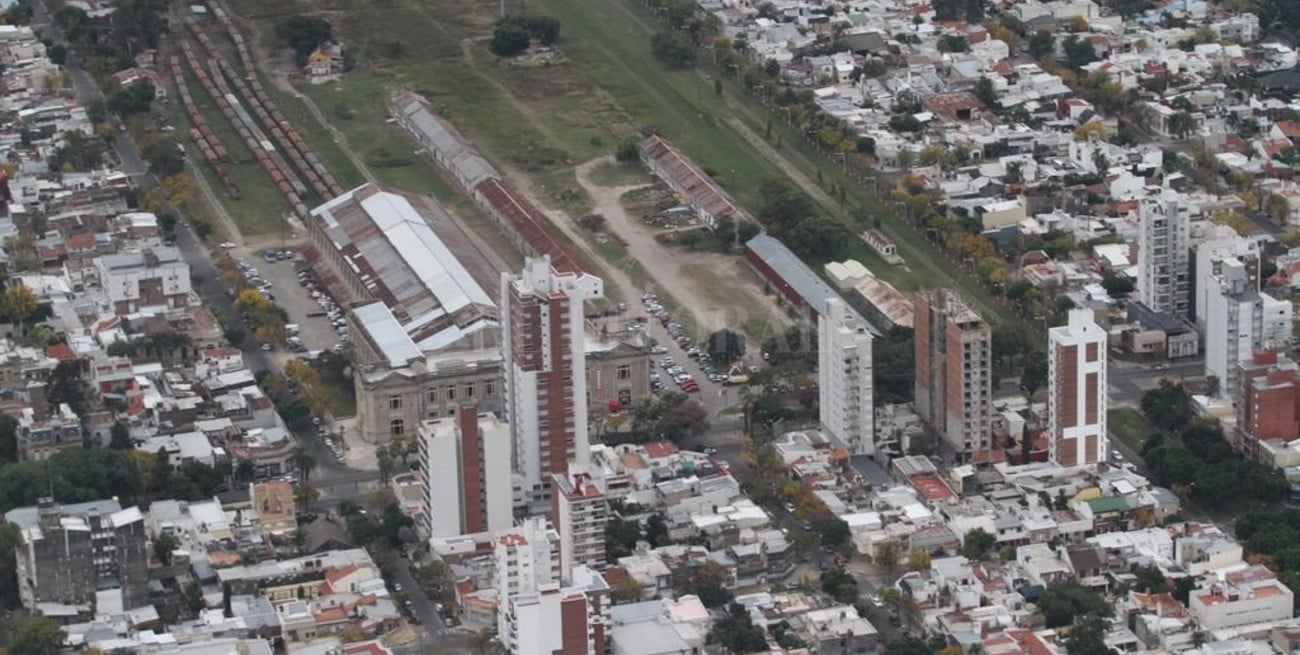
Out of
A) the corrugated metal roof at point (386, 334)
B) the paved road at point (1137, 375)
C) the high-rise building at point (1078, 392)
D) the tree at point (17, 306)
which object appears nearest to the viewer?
the high-rise building at point (1078, 392)

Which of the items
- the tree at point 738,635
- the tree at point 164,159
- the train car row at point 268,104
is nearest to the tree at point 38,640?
the tree at point 738,635

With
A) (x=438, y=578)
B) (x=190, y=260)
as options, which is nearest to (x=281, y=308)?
(x=190, y=260)

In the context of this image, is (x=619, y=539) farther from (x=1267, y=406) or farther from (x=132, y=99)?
(x=132, y=99)

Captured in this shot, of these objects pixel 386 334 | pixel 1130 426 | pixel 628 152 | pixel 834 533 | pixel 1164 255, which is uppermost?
pixel 386 334

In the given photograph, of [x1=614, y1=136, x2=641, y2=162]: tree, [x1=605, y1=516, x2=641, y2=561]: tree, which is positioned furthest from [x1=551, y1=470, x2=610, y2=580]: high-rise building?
[x1=614, y1=136, x2=641, y2=162]: tree

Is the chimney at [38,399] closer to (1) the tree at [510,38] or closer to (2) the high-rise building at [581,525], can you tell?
(2) the high-rise building at [581,525]

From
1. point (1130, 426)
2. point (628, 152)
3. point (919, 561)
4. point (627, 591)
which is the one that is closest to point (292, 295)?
point (628, 152)

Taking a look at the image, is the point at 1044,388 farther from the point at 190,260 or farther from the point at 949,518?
the point at 190,260
